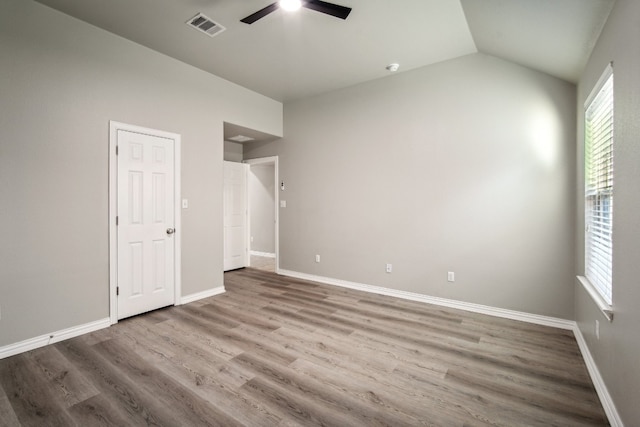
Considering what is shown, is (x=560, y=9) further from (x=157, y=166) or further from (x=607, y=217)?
(x=157, y=166)

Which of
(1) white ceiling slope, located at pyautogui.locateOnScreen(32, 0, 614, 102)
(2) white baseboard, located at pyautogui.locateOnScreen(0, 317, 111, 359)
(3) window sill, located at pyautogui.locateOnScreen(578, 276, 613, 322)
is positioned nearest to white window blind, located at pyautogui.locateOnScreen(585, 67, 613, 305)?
(3) window sill, located at pyautogui.locateOnScreen(578, 276, 613, 322)

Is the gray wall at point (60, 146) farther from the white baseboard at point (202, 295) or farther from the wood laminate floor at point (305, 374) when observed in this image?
the white baseboard at point (202, 295)

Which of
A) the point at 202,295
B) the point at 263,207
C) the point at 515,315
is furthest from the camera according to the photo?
the point at 263,207

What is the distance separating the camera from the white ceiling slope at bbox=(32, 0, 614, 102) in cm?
231

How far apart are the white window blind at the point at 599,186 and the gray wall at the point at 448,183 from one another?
0.51 meters

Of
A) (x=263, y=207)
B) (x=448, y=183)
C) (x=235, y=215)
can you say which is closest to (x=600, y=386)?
(x=448, y=183)

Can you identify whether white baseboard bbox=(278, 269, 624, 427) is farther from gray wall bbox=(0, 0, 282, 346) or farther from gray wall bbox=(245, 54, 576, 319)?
gray wall bbox=(0, 0, 282, 346)

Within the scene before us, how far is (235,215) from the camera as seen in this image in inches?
235

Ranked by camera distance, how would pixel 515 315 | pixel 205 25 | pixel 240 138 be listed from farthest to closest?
pixel 240 138 → pixel 515 315 → pixel 205 25

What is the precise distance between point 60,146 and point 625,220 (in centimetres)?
436

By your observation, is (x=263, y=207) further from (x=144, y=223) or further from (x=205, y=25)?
(x=205, y=25)

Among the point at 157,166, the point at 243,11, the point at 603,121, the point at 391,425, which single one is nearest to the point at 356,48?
the point at 243,11

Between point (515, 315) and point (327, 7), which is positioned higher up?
point (327, 7)

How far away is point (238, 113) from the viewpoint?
449 cm
